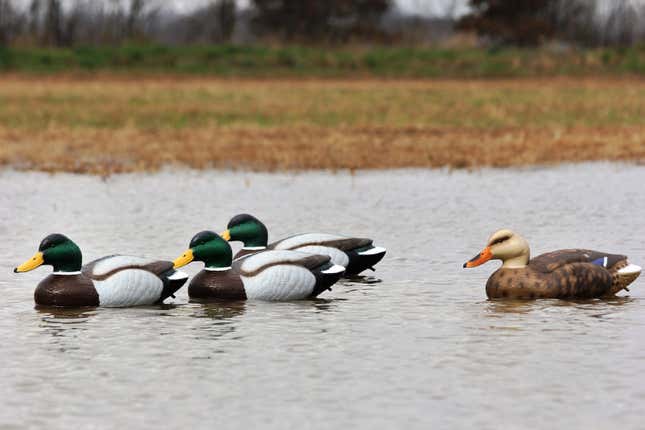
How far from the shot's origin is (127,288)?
1113 centimetres

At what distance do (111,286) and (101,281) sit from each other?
4.5 inches

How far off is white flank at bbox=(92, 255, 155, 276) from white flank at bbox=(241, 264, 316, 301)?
81cm

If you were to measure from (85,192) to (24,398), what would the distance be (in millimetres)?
12385

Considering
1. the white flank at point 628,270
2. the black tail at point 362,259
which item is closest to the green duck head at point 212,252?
the black tail at point 362,259

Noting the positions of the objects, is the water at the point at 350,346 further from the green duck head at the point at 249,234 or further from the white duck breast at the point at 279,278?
the green duck head at the point at 249,234

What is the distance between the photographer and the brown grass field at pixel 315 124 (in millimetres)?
24656

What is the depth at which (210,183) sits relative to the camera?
21438 millimetres

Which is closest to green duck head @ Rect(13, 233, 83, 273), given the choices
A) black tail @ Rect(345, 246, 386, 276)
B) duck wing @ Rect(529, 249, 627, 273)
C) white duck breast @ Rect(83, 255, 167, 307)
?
white duck breast @ Rect(83, 255, 167, 307)

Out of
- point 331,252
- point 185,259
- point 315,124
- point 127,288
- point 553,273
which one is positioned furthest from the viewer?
point 315,124

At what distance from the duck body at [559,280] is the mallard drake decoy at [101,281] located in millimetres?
2469

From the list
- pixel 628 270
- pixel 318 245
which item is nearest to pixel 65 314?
pixel 318 245

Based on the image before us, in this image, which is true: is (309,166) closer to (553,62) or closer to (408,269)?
(408,269)

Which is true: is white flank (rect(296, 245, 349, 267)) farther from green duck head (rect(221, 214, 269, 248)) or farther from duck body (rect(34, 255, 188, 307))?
duck body (rect(34, 255, 188, 307))

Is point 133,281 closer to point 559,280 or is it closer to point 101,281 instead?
point 101,281
